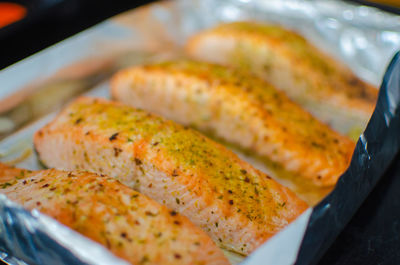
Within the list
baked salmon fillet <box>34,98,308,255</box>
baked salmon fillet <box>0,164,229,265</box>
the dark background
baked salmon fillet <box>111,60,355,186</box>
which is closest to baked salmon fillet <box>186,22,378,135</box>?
baked salmon fillet <box>111,60,355,186</box>

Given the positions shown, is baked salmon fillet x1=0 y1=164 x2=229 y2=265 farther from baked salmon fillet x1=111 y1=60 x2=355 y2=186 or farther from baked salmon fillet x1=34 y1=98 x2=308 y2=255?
baked salmon fillet x1=111 y1=60 x2=355 y2=186

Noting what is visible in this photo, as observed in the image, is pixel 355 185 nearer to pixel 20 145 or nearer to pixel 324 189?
pixel 324 189

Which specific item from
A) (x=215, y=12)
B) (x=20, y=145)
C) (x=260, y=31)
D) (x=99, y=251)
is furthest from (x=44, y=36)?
(x=99, y=251)

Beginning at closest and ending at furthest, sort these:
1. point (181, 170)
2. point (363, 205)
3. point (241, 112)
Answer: point (181, 170) → point (363, 205) → point (241, 112)

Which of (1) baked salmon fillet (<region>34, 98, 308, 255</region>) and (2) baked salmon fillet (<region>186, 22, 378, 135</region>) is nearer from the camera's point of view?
(1) baked salmon fillet (<region>34, 98, 308, 255</region>)

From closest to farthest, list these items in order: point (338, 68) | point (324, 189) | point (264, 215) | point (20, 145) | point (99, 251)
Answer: point (99, 251), point (264, 215), point (324, 189), point (20, 145), point (338, 68)

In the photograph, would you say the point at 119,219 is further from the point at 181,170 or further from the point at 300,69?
the point at 300,69

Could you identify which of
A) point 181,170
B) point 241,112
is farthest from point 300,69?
point 181,170
